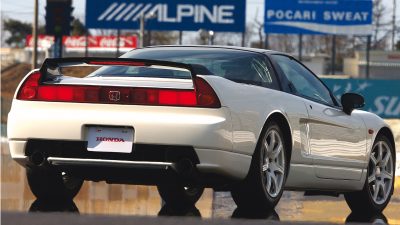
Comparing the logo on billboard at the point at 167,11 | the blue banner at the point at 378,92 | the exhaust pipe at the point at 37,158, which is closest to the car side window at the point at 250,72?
the exhaust pipe at the point at 37,158

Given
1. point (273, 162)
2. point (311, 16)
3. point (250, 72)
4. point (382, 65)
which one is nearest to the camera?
point (273, 162)

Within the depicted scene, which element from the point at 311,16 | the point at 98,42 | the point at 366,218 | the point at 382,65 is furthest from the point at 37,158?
the point at 98,42

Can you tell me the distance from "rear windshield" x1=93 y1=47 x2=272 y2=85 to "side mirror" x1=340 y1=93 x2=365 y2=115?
1.05m

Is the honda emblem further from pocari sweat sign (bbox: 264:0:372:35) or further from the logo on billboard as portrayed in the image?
pocari sweat sign (bbox: 264:0:372:35)

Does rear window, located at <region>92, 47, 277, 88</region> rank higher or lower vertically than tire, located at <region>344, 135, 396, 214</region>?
higher

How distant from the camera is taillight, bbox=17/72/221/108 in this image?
712 cm

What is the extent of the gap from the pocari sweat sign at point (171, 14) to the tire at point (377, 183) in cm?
5041

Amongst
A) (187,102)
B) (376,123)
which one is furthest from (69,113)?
(376,123)

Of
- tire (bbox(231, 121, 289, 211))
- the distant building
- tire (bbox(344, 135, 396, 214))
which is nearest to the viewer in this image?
tire (bbox(231, 121, 289, 211))

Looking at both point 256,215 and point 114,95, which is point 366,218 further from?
point 114,95

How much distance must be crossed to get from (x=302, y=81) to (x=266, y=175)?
1392mm

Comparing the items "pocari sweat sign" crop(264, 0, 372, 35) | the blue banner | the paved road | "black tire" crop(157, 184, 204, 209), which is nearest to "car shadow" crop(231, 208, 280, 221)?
"black tire" crop(157, 184, 204, 209)

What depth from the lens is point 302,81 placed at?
8812 millimetres

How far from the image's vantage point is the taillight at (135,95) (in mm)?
7121
